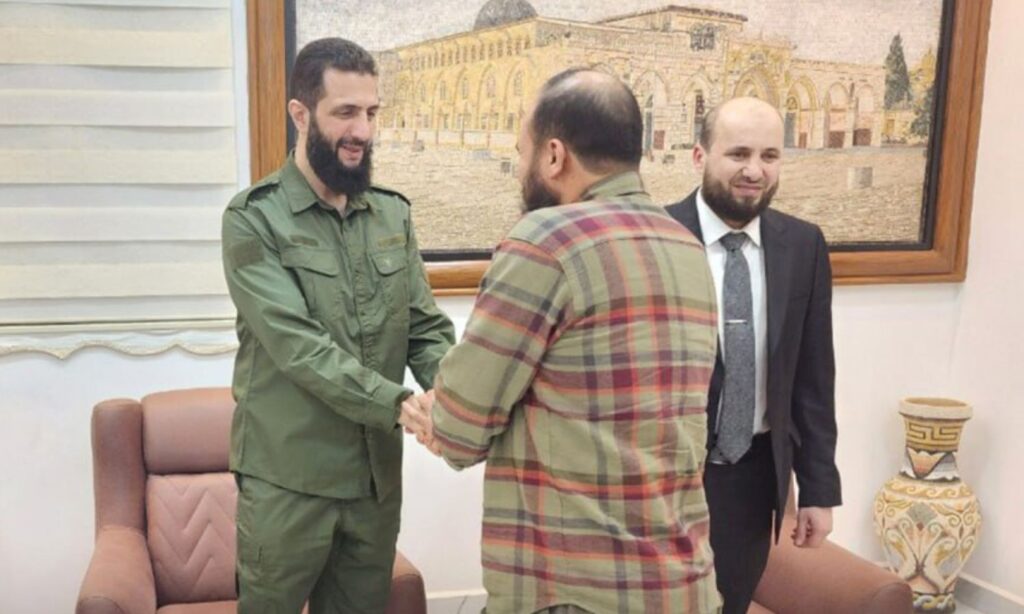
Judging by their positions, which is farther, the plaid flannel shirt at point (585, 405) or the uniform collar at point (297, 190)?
the uniform collar at point (297, 190)

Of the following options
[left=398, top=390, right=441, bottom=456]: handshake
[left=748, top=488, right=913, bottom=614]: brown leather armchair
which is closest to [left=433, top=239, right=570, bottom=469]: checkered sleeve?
[left=398, top=390, right=441, bottom=456]: handshake

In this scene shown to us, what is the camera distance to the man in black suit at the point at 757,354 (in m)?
2.05

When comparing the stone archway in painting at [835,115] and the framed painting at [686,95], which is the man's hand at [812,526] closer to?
the framed painting at [686,95]

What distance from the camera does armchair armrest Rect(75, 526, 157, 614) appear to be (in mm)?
2221

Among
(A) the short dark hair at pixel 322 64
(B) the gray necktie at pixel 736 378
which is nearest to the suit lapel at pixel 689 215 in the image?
(B) the gray necktie at pixel 736 378

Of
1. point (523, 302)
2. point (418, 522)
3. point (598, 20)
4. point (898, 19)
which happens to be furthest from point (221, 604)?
point (898, 19)

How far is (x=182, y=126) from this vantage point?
2.83 metres

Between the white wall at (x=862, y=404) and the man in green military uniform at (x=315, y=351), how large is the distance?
104cm

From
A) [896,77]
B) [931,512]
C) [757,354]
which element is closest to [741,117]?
[757,354]

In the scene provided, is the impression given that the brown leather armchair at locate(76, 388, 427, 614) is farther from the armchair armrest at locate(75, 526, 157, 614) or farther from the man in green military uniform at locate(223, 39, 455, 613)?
the man in green military uniform at locate(223, 39, 455, 613)

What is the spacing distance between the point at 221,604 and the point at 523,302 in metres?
1.60

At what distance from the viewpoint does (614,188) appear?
147 cm

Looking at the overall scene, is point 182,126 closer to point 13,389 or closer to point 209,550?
point 13,389

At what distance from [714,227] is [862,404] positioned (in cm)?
174
